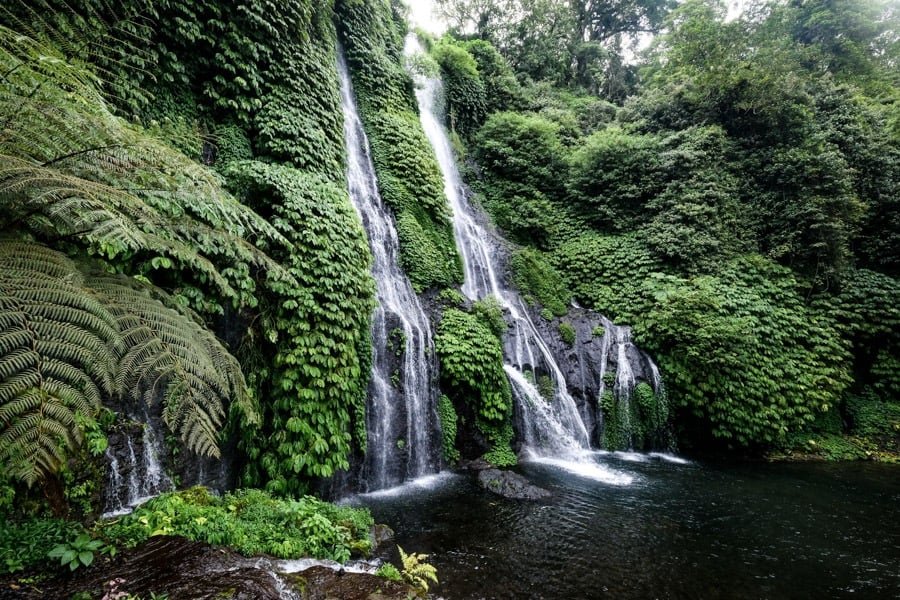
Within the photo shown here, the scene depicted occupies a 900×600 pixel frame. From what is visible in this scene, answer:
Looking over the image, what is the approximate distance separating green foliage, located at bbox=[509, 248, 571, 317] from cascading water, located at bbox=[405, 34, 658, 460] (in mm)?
553

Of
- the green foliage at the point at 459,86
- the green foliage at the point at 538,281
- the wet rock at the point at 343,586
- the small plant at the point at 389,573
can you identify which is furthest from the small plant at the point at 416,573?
the green foliage at the point at 459,86

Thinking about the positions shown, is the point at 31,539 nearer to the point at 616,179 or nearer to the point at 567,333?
the point at 567,333

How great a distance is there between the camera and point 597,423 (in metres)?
10.1

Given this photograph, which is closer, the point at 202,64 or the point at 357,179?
the point at 202,64

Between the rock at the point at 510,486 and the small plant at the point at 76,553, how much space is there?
5.58m

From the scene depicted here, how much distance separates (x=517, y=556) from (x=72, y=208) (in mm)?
5821

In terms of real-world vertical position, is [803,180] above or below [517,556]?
above

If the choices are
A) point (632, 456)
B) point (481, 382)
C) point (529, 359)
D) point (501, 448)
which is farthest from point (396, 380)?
point (632, 456)

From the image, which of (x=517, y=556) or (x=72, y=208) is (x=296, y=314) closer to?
(x=72, y=208)

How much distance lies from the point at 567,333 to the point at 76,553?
10.5 m

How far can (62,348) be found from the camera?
213 cm

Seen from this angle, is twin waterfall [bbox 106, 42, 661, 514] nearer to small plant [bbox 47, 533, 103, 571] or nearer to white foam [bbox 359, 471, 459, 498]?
white foam [bbox 359, 471, 459, 498]

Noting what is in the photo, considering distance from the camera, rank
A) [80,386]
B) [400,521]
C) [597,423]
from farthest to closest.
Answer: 1. [597,423]
2. [400,521]
3. [80,386]

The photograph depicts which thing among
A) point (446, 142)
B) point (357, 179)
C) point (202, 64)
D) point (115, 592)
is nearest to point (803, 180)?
point (446, 142)
